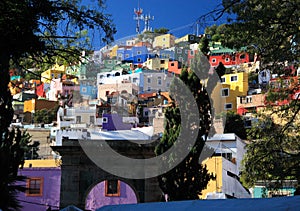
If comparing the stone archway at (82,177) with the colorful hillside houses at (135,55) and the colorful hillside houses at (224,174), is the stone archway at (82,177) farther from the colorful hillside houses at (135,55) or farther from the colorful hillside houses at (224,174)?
the colorful hillside houses at (135,55)

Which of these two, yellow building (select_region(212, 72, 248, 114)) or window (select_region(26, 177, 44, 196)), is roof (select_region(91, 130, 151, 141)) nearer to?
window (select_region(26, 177, 44, 196))

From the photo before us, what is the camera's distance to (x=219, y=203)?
16.8ft

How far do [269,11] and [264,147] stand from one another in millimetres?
3073

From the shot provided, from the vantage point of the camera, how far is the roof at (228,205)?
15.5ft

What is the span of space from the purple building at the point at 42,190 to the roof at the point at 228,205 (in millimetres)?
18192

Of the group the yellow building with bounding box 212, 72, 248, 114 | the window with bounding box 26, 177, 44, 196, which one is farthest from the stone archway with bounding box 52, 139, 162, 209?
the yellow building with bounding box 212, 72, 248, 114

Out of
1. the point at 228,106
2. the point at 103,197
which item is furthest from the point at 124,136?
the point at 228,106

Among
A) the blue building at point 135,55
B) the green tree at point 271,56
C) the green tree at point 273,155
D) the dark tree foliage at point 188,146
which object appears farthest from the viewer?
the blue building at point 135,55

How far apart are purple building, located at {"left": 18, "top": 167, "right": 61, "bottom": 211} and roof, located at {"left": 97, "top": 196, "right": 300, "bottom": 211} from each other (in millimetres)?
18192

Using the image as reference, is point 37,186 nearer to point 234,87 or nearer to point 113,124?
point 113,124

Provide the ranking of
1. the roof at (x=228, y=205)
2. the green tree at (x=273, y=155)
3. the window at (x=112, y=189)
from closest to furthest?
the roof at (x=228, y=205) → the green tree at (x=273, y=155) → the window at (x=112, y=189)

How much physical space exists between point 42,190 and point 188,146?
11.1 m

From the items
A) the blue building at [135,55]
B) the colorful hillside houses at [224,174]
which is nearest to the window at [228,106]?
the colorful hillside houses at [224,174]

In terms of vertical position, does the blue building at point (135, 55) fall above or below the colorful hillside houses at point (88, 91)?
above
